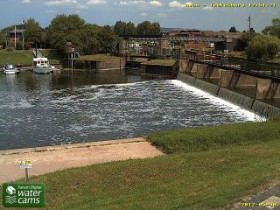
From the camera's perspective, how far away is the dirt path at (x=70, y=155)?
1554cm

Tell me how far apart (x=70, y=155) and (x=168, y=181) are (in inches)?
293

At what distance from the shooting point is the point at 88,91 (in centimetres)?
4969

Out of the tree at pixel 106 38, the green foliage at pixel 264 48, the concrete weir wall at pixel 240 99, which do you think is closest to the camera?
the concrete weir wall at pixel 240 99

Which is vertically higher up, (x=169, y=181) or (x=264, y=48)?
(x=264, y=48)

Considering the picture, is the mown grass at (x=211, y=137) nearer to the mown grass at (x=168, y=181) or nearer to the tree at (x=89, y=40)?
the mown grass at (x=168, y=181)

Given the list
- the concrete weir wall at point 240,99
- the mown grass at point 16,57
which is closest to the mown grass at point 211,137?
the concrete weir wall at point 240,99

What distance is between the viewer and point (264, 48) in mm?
61125

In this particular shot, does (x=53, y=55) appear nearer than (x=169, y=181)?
No

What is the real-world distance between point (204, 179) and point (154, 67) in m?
60.4

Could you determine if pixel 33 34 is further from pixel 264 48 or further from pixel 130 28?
pixel 264 48

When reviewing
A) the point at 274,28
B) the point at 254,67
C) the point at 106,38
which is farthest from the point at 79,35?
the point at 254,67

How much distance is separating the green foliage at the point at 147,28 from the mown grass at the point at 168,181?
449 feet

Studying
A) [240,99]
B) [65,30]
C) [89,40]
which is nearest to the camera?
[240,99]

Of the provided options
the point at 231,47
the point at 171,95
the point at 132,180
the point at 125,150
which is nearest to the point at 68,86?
the point at 171,95
